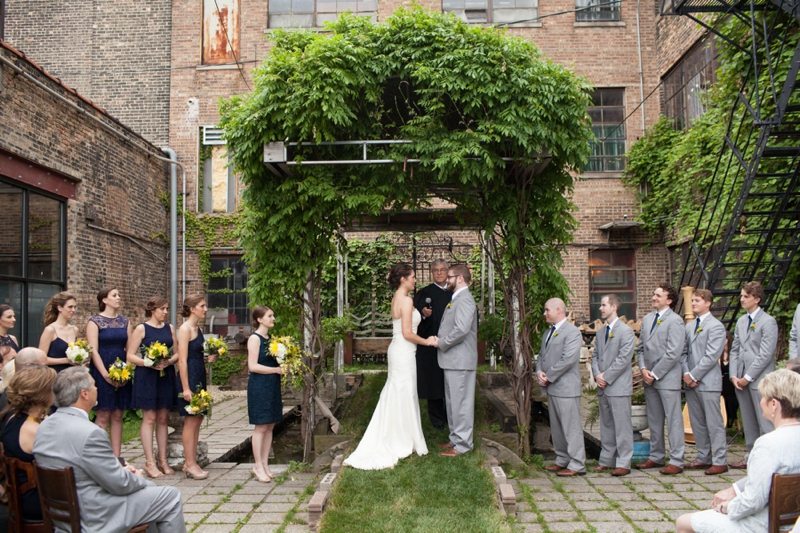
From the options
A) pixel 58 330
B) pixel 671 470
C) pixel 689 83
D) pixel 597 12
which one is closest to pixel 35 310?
pixel 58 330

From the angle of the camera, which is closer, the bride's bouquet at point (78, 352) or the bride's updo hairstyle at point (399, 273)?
the bride's bouquet at point (78, 352)

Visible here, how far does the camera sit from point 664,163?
14711 millimetres

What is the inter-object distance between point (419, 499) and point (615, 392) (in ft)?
8.35

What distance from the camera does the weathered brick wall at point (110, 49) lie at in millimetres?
15844

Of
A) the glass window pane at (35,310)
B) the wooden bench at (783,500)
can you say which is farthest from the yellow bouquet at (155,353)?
the wooden bench at (783,500)

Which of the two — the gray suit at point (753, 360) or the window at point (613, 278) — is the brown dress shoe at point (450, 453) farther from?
the window at point (613, 278)

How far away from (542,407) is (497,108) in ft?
22.1

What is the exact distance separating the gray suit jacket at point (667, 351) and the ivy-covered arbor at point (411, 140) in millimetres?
1086

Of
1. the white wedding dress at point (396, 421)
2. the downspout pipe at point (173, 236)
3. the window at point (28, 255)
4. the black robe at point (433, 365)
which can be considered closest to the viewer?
the white wedding dress at point (396, 421)

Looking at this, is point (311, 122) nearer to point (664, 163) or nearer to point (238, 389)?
point (238, 389)

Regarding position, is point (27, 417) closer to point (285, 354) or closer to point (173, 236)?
point (285, 354)

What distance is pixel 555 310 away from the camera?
21.9 feet

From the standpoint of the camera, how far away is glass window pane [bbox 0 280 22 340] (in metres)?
9.01

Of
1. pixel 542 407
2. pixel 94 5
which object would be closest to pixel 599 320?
pixel 542 407
